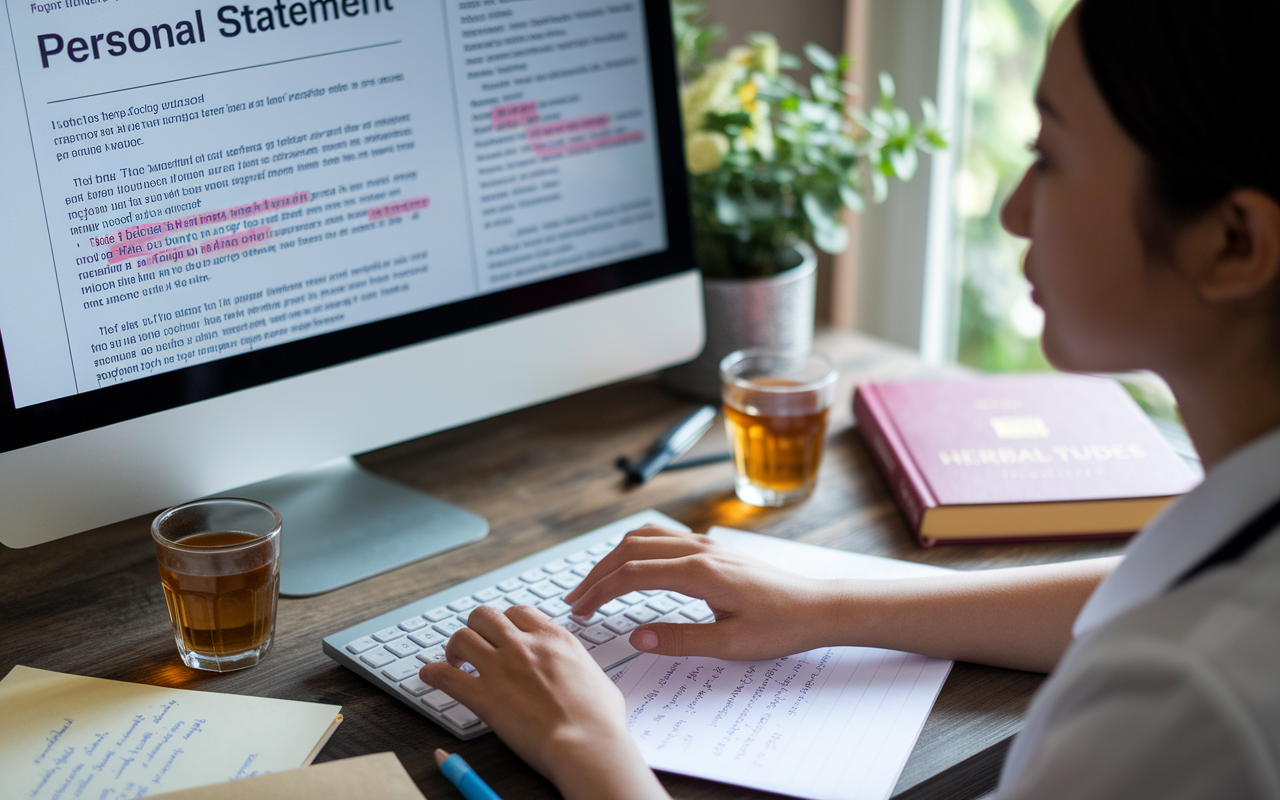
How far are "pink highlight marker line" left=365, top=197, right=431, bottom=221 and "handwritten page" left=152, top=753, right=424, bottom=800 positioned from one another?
427 millimetres

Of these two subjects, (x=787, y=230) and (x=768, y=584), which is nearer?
(x=768, y=584)

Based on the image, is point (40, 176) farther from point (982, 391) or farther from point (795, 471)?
point (982, 391)

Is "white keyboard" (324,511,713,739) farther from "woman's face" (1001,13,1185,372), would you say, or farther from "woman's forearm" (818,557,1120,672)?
"woman's face" (1001,13,1185,372)

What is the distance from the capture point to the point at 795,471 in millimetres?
954

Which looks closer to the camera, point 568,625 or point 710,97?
point 568,625

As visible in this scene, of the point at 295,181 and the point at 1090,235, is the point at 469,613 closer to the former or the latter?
the point at 295,181

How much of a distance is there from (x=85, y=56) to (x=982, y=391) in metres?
0.84

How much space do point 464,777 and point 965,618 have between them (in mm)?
349

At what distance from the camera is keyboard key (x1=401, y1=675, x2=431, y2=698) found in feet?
2.18

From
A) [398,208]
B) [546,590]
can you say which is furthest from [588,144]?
[546,590]

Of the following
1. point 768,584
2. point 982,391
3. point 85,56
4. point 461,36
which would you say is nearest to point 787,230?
point 982,391

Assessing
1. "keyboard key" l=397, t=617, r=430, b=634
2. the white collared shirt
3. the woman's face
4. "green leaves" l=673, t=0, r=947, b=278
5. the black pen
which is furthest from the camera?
"green leaves" l=673, t=0, r=947, b=278

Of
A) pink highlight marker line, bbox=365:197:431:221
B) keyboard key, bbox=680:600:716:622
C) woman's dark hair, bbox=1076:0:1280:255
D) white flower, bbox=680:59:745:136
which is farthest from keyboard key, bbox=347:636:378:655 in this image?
white flower, bbox=680:59:745:136

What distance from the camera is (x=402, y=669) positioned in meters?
0.69
